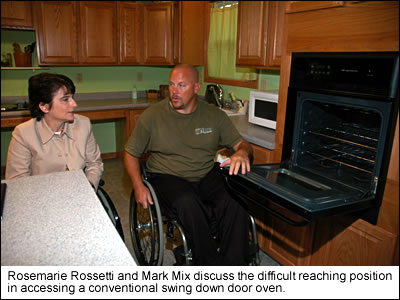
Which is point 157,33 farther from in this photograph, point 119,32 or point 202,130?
point 202,130

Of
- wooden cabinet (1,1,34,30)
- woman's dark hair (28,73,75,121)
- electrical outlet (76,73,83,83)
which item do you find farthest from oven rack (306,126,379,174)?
electrical outlet (76,73,83,83)

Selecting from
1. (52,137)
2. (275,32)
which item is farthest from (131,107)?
(52,137)

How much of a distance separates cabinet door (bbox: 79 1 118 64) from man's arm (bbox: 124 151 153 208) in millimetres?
2253

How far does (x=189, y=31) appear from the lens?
404cm

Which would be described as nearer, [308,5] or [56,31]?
[308,5]

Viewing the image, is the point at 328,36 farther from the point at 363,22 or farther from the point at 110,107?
the point at 110,107

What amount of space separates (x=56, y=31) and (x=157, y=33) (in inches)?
44.2

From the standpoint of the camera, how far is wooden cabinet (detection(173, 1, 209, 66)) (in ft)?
13.0

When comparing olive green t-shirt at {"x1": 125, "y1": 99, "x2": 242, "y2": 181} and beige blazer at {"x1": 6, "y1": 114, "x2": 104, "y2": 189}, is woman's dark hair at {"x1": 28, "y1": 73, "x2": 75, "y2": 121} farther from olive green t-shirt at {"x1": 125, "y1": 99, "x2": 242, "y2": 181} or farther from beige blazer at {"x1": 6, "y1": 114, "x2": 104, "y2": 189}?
olive green t-shirt at {"x1": 125, "y1": 99, "x2": 242, "y2": 181}

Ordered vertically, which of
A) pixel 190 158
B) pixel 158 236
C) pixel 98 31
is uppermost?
pixel 98 31

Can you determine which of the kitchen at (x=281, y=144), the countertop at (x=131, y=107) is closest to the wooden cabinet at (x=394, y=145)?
the kitchen at (x=281, y=144)

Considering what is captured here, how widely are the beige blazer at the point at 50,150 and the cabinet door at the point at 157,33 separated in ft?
7.93

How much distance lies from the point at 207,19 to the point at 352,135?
2833 mm

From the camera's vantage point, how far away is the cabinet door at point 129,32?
3.95m
